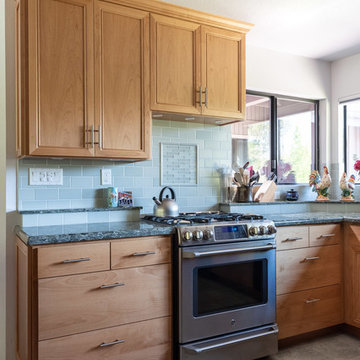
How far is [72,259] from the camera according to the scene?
6.16 ft

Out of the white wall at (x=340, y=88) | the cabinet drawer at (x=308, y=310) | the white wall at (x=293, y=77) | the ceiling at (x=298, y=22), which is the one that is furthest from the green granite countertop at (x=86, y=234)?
the white wall at (x=340, y=88)

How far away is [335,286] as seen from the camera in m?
2.78

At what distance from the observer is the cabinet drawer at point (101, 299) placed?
5.99 ft

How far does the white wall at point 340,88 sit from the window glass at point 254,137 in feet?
2.47

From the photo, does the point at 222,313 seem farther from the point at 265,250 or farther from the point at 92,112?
the point at 92,112

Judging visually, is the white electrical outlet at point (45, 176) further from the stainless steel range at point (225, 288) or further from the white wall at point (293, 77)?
the white wall at point (293, 77)

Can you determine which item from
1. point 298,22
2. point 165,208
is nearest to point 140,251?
point 165,208

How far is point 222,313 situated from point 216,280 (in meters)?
0.20

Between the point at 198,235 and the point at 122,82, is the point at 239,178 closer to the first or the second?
the point at 198,235

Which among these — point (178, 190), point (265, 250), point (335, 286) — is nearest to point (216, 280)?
point (265, 250)

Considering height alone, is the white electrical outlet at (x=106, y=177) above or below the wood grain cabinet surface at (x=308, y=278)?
above

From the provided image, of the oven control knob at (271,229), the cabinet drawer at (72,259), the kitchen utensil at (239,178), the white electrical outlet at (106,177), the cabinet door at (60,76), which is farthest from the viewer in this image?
the kitchen utensil at (239,178)

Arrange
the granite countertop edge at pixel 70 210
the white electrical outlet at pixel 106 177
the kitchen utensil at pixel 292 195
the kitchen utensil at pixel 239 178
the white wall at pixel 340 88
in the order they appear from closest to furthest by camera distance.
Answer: the granite countertop edge at pixel 70 210
the white electrical outlet at pixel 106 177
the kitchen utensil at pixel 239 178
the kitchen utensil at pixel 292 195
the white wall at pixel 340 88

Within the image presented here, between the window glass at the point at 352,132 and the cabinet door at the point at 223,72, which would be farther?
the window glass at the point at 352,132
